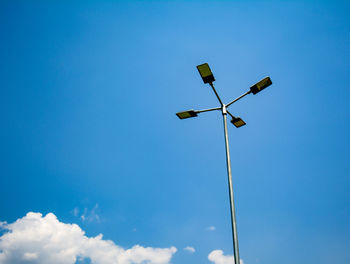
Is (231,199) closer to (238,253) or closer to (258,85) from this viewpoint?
(238,253)

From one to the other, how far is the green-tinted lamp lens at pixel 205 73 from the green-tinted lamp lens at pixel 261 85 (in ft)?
4.32

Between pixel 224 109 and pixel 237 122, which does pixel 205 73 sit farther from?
pixel 237 122

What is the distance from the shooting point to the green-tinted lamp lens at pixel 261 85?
20.1 feet

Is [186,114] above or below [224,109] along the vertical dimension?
above

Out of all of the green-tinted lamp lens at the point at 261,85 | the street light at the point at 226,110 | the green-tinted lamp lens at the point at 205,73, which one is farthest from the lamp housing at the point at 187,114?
the green-tinted lamp lens at the point at 261,85

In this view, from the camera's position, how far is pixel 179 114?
6.76m

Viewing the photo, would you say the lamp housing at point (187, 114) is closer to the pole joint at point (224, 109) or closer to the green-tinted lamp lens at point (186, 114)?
the green-tinted lamp lens at point (186, 114)

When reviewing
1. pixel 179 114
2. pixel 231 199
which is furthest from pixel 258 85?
pixel 231 199

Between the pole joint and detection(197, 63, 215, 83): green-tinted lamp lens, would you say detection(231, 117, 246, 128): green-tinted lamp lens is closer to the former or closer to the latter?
the pole joint

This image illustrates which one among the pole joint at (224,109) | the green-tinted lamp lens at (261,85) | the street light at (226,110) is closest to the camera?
the street light at (226,110)

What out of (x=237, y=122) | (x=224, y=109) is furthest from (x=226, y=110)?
(x=237, y=122)

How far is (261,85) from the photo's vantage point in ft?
20.4

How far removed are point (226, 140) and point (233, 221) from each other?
Answer: 2135 millimetres

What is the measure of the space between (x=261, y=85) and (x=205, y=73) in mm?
1802
